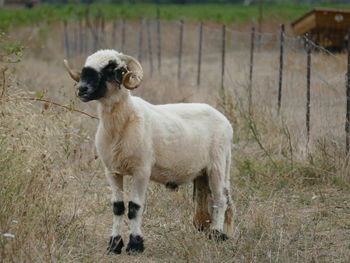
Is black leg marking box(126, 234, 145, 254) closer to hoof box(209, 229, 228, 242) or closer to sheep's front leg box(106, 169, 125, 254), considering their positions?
sheep's front leg box(106, 169, 125, 254)

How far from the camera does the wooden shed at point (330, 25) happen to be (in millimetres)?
22859

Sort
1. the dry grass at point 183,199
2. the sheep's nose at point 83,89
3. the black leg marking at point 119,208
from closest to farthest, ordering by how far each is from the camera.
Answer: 1. the dry grass at point 183,199
2. the sheep's nose at point 83,89
3. the black leg marking at point 119,208

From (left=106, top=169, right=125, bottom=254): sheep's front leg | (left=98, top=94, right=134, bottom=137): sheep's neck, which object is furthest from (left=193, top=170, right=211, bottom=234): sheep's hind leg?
(left=98, top=94, right=134, bottom=137): sheep's neck

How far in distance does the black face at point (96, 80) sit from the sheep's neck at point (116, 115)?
19cm

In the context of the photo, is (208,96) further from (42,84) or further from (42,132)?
(42,132)

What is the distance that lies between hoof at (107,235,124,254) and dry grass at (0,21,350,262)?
0.35 ft

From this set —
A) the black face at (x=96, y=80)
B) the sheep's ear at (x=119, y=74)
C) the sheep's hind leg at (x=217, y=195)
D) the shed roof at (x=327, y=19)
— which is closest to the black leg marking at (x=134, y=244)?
the sheep's hind leg at (x=217, y=195)

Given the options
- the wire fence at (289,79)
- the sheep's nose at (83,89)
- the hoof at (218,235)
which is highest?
the sheep's nose at (83,89)

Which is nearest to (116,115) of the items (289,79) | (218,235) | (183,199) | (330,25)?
(218,235)

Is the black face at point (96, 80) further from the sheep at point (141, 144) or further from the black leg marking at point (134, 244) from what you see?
the black leg marking at point (134, 244)

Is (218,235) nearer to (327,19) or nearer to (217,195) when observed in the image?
(217,195)

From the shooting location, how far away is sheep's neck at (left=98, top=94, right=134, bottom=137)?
752cm

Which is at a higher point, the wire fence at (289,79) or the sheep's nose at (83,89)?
the sheep's nose at (83,89)

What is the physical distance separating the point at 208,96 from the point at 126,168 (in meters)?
8.42
